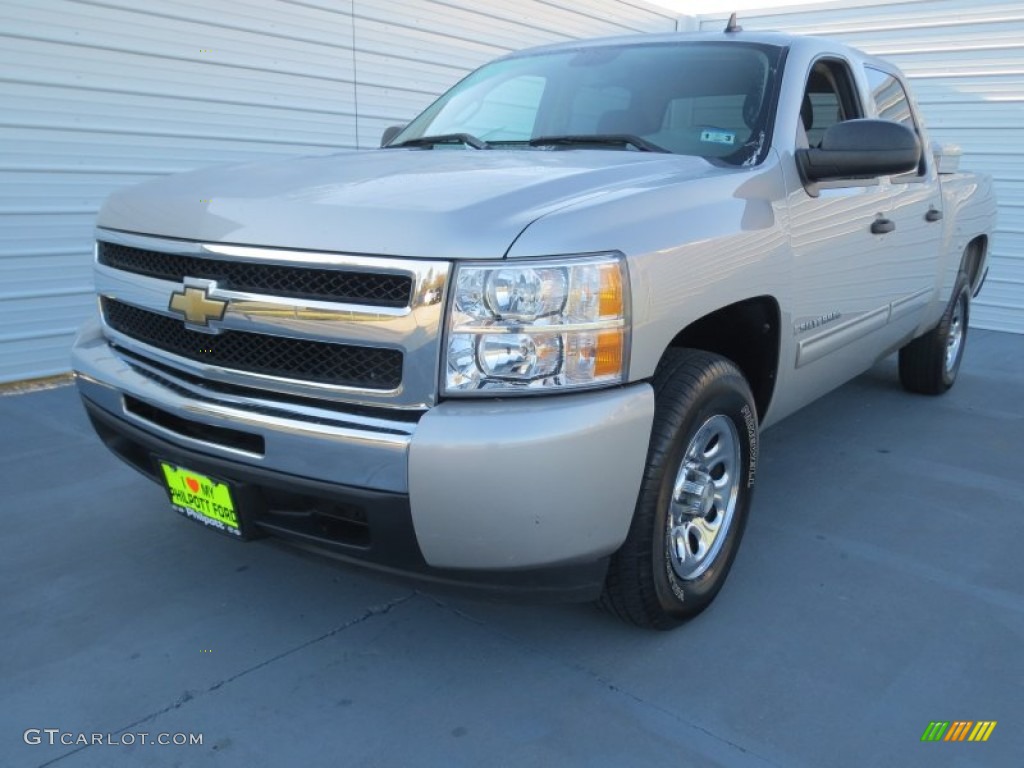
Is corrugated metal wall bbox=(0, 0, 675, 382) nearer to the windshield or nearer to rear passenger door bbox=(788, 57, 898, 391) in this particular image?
the windshield

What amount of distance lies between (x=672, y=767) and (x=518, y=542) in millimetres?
682

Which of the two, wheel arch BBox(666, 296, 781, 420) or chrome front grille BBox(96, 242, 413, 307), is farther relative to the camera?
wheel arch BBox(666, 296, 781, 420)

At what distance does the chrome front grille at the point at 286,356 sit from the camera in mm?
2027

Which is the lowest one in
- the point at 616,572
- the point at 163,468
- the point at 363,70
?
the point at 616,572

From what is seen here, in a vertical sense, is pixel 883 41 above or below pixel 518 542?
above

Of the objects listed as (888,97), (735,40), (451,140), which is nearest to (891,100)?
(888,97)

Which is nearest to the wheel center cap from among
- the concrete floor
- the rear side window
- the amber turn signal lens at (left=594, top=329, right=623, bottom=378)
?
the concrete floor

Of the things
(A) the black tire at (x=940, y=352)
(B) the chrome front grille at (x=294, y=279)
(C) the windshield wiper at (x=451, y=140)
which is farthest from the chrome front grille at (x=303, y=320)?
(A) the black tire at (x=940, y=352)

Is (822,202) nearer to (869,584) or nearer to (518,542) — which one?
(869,584)

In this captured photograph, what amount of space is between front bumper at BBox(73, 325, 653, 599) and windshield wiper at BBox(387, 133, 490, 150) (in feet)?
4.75

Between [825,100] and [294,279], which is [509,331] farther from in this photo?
[825,100]

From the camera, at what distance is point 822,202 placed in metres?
3.03

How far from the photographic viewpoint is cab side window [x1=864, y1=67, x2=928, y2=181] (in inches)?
155

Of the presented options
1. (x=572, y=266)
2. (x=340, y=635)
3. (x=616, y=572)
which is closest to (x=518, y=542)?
(x=616, y=572)
